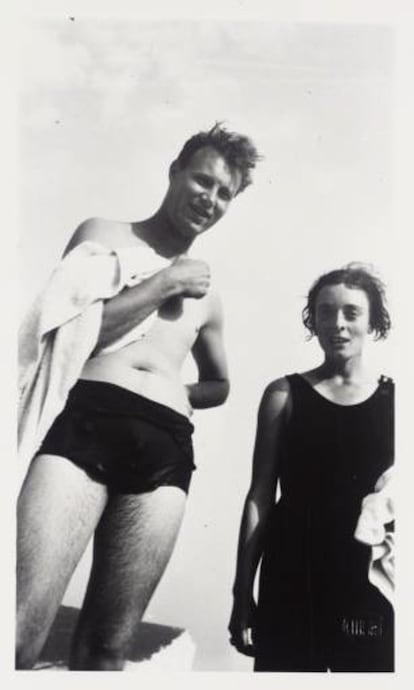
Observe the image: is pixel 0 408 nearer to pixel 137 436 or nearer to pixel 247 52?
pixel 137 436

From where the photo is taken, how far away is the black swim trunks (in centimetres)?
193

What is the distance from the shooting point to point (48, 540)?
6.24 feet

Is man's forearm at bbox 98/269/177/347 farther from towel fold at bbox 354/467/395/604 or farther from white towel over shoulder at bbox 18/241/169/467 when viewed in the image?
towel fold at bbox 354/467/395/604

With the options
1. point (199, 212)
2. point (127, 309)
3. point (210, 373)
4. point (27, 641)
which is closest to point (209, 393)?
point (210, 373)

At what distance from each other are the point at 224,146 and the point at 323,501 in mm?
844

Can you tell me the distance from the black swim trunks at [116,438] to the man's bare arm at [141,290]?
0.43ft

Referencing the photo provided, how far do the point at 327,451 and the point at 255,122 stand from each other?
2.56 ft

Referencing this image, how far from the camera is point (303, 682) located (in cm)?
197

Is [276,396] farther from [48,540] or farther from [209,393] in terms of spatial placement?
[48,540]

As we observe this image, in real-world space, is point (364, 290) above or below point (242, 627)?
above

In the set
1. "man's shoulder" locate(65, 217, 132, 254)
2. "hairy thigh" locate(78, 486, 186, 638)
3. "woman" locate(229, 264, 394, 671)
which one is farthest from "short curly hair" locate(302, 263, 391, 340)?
"hairy thigh" locate(78, 486, 186, 638)

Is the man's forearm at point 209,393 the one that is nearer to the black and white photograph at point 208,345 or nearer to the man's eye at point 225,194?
the black and white photograph at point 208,345

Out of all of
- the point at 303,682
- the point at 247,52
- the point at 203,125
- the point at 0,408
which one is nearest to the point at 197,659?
the point at 303,682

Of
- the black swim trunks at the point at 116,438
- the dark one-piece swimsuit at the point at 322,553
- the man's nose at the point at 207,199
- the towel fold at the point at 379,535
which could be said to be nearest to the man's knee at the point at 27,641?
the black swim trunks at the point at 116,438
